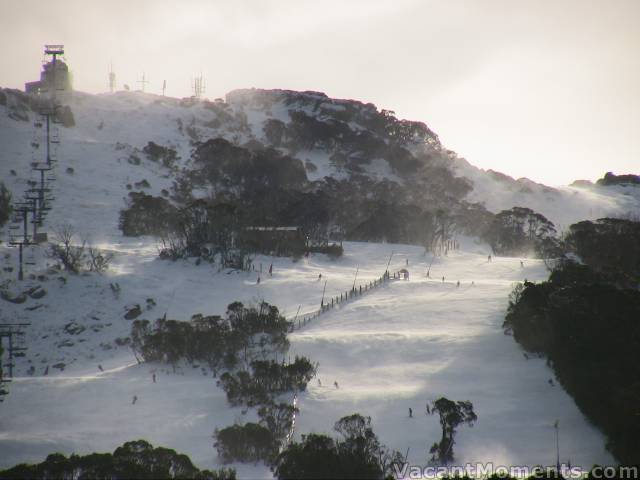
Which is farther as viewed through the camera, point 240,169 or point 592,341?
point 240,169

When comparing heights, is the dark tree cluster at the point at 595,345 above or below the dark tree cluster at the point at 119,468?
above

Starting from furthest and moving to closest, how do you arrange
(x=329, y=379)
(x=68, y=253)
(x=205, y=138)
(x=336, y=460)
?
1. (x=205, y=138)
2. (x=68, y=253)
3. (x=329, y=379)
4. (x=336, y=460)

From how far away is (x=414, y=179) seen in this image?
114938 millimetres

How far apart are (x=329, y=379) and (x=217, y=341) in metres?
8.48

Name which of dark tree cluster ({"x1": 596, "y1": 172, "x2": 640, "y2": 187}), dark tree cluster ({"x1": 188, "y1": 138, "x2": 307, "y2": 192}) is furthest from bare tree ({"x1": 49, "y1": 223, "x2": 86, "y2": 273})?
dark tree cluster ({"x1": 596, "y1": 172, "x2": 640, "y2": 187})

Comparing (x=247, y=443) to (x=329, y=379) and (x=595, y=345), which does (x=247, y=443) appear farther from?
(x=595, y=345)

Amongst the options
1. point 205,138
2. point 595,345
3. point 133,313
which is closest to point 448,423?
point 595,345

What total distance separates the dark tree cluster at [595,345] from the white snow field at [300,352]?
1237mm

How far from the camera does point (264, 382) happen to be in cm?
2800

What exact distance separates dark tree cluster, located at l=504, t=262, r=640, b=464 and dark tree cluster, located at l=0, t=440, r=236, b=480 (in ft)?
54.6

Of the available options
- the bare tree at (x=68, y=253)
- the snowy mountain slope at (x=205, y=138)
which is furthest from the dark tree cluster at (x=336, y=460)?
the snowy mountain slope at (x=205, y=138)

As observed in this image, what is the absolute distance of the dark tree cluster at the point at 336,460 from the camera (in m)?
17.6

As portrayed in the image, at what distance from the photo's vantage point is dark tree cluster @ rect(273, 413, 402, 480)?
17625 mm

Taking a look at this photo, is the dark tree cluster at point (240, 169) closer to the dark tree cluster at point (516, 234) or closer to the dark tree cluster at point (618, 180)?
the dark tree cluster at point (516, 234)
